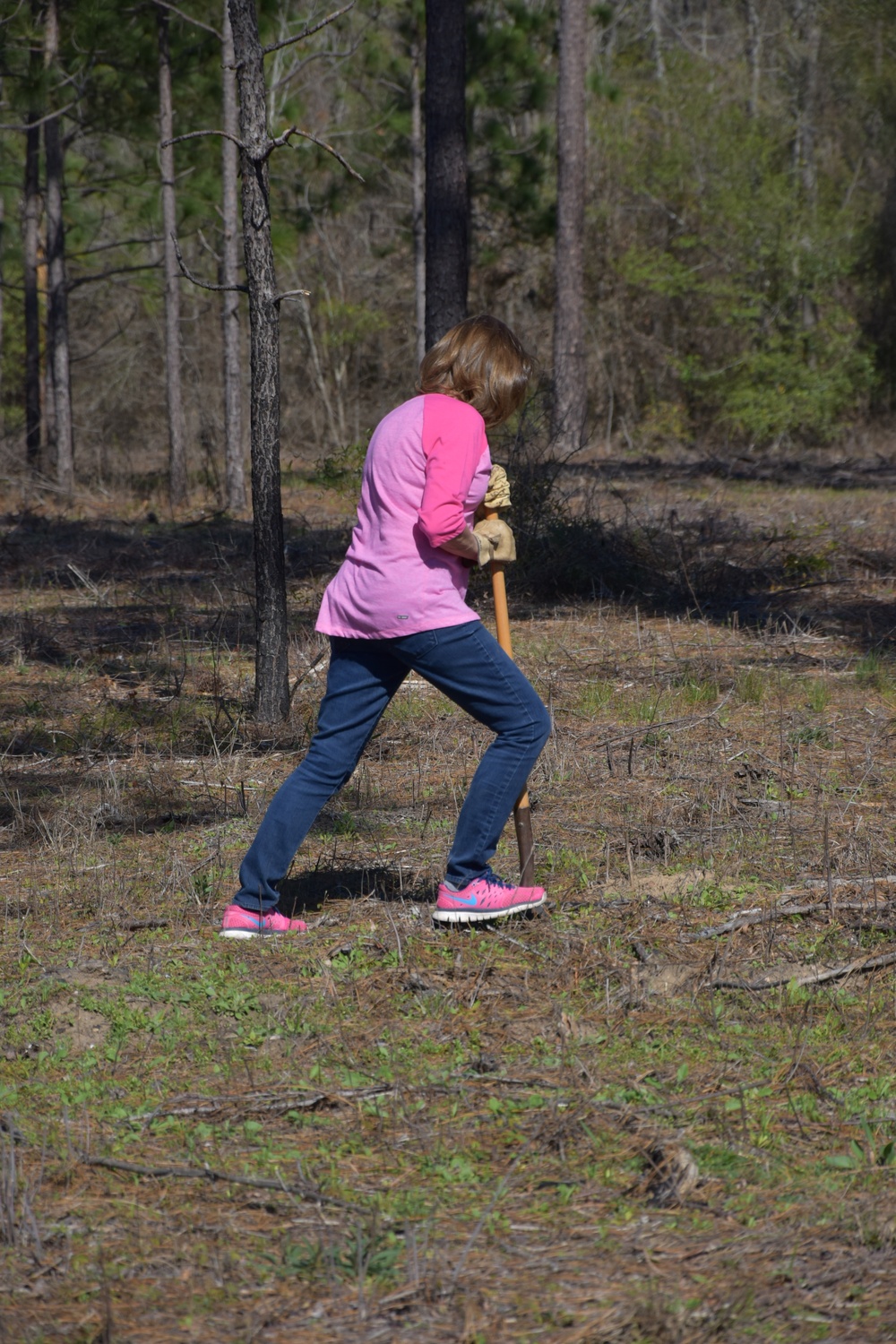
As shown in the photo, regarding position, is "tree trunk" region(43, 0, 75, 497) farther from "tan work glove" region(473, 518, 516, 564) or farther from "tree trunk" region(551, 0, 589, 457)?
"tan work glove" region(473, 518, 516, 564)

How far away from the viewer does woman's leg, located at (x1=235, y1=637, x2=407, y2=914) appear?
156 inches

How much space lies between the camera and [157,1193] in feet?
9.17

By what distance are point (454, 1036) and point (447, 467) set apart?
4.75ft

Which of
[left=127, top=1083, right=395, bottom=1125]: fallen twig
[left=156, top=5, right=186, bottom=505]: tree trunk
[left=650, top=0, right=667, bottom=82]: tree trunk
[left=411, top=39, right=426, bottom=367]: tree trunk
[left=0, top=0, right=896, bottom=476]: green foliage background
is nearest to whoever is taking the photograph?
[left=127, top=1083, right=395, bottom=1125]: fallen twig

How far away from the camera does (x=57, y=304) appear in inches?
714

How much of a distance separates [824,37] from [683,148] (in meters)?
5.08

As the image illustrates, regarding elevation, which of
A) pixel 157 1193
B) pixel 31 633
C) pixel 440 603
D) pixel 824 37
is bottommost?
pixel 157 1193

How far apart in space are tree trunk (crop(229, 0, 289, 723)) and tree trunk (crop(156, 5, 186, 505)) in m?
10.2

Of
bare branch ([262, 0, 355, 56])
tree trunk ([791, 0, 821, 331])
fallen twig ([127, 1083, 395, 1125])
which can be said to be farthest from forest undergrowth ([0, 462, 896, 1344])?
tree trunk ([791, 0, 821, 331])

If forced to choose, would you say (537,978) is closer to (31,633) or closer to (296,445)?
(31,633)

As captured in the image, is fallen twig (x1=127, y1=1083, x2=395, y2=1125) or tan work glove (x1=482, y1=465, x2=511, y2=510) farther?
tan work glove (x1=482, y1=465, x2=511, y2=510)

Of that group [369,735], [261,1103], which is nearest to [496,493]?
[369,735]

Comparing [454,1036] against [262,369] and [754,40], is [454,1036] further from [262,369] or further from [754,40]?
[754,40]

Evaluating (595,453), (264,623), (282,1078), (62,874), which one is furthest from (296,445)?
(282,1078)
